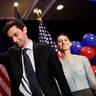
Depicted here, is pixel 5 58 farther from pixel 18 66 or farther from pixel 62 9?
pixel 62 9

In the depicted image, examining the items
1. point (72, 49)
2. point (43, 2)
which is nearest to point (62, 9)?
point (43, 2)

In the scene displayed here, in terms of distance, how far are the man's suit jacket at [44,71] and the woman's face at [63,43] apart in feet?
2.92

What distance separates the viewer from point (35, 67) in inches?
73.9

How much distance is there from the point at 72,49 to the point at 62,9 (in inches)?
133

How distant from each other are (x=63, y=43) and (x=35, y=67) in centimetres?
103

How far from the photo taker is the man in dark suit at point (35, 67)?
1.84 m

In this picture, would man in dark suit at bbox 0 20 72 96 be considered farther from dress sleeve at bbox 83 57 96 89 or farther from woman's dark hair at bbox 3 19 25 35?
dress sleeve at bbox 83 57 96 89

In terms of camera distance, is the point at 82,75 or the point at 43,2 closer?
the point at 82,75

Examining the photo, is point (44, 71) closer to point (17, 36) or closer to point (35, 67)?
point (35, 67)

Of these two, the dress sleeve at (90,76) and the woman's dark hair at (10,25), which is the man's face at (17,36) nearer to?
the woman's dark hair at (10,25)

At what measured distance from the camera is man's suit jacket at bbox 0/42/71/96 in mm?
1849

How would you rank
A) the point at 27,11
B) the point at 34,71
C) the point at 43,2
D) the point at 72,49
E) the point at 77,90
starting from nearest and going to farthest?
the point at 34,71 < the point at 77,90 < the point at 72,49 < the point at 43,2 < the point at 27,11

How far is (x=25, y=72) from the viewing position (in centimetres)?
188

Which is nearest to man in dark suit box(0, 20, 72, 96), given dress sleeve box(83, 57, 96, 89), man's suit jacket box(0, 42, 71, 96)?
man's suit jacket box(0, 42, 71, 96)
